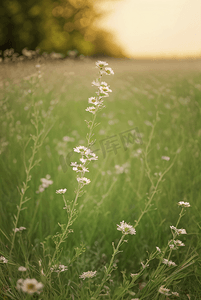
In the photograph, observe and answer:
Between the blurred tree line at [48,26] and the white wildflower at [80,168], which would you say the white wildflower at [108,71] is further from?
the blurred tree line at [48,26]

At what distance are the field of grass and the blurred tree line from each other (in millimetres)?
8679

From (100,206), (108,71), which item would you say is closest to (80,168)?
(108,71)

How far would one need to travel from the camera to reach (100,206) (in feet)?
7.14

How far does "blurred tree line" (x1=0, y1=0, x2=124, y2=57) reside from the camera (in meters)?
11.9

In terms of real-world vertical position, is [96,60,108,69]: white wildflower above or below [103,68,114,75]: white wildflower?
above

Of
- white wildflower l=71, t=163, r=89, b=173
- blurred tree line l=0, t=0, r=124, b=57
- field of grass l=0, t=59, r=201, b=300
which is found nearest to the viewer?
white wildflower l=71, t=163, r=89, b=173

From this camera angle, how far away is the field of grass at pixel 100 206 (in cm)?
158

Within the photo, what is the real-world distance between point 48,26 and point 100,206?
538 inches

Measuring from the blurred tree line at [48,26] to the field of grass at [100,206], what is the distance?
8.68m

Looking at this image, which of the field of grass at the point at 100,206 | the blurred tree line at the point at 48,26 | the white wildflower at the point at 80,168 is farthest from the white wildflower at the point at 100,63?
the blurred tree line at the point at 48,26

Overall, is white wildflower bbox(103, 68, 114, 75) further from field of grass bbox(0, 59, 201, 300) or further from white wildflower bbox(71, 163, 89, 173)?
white wildflower bbox(71, 163, 89, 173)

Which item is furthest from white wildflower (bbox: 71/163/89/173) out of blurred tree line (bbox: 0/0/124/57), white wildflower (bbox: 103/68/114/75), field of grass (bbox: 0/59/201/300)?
blurred tree line (bbox: 0/0/124/57)

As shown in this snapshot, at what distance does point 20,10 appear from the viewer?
1272 centimetres

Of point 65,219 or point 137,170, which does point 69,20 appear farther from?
point 65,219
